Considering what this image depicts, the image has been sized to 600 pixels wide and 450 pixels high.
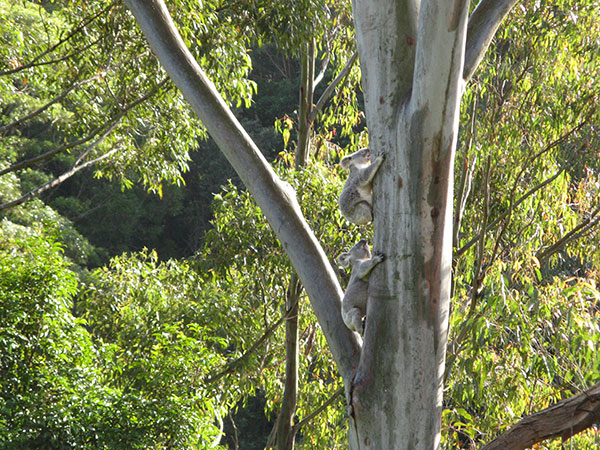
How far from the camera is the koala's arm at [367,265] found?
77.7 inches

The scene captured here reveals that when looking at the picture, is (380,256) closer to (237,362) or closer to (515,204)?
(515,204)

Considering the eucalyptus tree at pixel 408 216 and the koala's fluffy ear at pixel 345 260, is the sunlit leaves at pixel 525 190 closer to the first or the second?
the koala's fluffy ear at pixel 345 260

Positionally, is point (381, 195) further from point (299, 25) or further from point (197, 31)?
point (197, 31)

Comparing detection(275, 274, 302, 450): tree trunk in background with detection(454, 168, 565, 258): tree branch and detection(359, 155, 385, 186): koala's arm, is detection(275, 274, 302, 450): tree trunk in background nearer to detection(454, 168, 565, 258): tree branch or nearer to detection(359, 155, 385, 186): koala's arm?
detection(454, 168, 565, 258): tree branch

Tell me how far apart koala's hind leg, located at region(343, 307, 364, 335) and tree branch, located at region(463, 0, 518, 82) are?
0.84m

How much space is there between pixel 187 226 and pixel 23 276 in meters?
10.7

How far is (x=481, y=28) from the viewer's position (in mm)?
2215

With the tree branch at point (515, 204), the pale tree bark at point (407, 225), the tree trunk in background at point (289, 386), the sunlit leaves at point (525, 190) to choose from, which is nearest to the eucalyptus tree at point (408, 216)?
the pale tree bark at point (407, 225)

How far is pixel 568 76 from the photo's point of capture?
4105 mm

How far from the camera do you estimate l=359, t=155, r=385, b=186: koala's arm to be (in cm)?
198

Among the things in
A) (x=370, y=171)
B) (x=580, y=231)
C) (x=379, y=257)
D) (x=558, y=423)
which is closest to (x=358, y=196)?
(x=370, y=171)

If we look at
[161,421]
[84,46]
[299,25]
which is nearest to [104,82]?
[84,46]

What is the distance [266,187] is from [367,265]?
0.53 metres

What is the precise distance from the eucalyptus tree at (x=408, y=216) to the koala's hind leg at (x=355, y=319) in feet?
0.21
